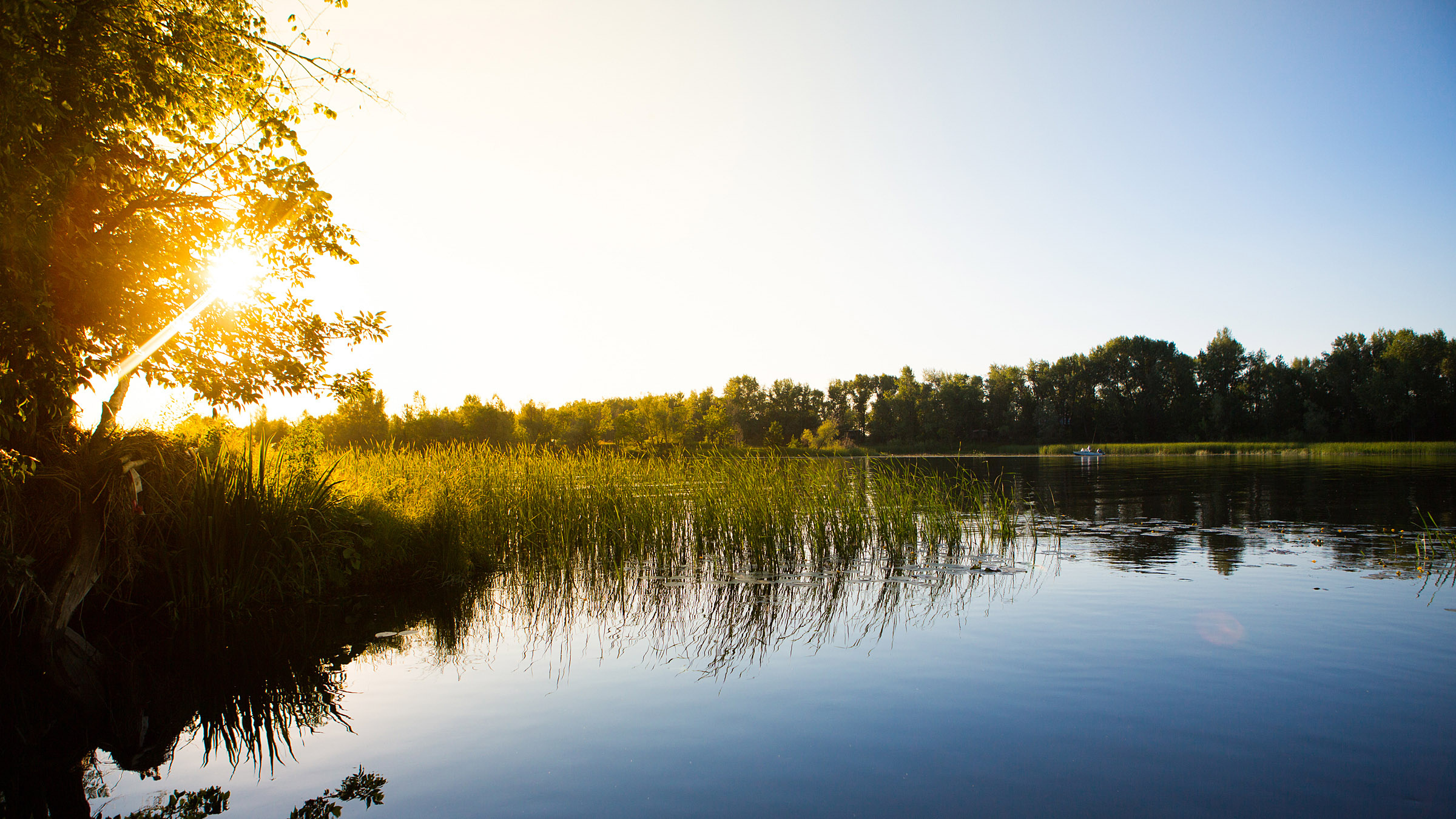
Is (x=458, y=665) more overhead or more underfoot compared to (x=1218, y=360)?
more underfoot

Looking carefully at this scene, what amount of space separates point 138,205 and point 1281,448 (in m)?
76.1

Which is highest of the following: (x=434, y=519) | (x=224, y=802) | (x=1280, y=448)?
(x=1280, y=448)

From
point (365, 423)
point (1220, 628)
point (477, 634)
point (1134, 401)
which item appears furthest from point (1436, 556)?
point (1134, 401)

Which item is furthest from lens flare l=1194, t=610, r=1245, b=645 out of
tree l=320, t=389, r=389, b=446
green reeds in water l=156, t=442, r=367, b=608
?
tree l=320, t=389, r=389, b=446

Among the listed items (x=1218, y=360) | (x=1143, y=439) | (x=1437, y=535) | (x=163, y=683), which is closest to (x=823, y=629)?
(x=163, y=683)

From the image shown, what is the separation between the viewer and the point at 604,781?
14.5 feet

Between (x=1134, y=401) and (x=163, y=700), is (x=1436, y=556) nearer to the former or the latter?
(x=163, y=700)

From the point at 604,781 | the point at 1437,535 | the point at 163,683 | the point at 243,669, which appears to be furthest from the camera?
the point at 1437,535

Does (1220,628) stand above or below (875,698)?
above

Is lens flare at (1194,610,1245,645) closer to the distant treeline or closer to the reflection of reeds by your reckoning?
the reflection of reeds

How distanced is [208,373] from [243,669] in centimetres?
281

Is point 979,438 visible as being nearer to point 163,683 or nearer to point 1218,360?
point 1218,360

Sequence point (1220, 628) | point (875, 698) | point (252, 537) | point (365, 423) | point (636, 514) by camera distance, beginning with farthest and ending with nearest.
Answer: point (365, 423) < point (636, 514) < point (252, 537) < point (1220, 628) < point (875, 698)

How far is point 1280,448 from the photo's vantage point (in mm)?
61531
